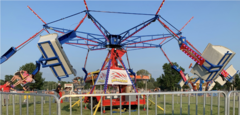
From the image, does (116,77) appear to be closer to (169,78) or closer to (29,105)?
(29,105)

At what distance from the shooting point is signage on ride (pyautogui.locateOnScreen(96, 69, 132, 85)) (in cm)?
1383

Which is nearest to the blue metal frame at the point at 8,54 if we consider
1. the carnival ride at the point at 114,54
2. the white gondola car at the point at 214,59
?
the carnival ride at the point at 114,54

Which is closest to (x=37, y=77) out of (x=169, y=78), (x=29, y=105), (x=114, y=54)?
(x=169, y=78)

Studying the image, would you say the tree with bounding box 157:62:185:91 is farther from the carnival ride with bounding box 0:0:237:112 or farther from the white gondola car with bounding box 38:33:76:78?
the white gondola car with bounding box 38:33:76:78

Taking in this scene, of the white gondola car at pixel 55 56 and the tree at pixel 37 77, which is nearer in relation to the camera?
the white gondola car at pixel 55 56

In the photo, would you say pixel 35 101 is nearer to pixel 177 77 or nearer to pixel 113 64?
pixel 113 64

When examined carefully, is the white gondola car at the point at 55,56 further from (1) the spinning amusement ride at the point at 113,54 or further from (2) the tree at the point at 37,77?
(2) the tree at the point at 37,77

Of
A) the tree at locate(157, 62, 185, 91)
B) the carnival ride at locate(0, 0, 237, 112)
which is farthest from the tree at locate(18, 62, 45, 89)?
the carnival ride at locate(0, 0, 237, 112)

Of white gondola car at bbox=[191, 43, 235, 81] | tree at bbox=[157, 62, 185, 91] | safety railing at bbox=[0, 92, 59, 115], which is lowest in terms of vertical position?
tree at bbox=[157, 62, 185, 91]

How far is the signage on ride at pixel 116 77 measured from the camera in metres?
13.8

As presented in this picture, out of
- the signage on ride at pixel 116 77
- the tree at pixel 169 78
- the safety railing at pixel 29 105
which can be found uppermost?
Answer: the signage on ride at pixel 116 77

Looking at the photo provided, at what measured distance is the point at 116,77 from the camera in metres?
14.0

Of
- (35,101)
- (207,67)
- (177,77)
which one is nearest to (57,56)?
(35,101)

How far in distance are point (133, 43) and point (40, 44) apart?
7948 mm
